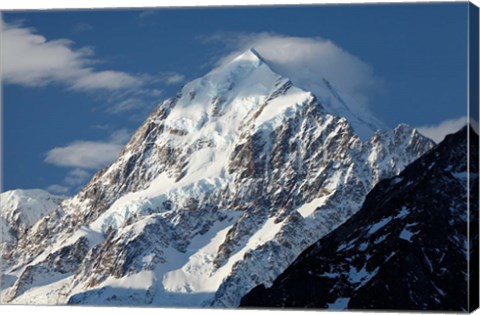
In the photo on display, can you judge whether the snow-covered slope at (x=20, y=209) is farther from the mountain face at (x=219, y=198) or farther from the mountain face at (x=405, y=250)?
the mountain face at (x=405, y=250)

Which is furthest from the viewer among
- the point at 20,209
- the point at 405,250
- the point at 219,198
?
the point at 219,198

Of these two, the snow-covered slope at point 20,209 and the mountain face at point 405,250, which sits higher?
the snow-covered slope at point 20,209

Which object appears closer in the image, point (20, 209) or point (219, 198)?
point (20, 209)

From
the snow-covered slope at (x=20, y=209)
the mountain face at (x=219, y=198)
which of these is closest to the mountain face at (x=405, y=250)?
the mountain face at (x=219, y=198)

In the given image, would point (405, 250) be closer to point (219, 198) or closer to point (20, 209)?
point (219, 198)

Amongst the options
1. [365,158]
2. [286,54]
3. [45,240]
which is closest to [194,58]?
[286,54]

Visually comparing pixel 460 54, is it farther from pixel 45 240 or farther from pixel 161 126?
pixel 45 240

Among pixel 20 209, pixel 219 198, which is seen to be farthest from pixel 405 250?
pixel 20 209

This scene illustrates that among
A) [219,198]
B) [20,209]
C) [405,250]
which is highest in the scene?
[20,209]
